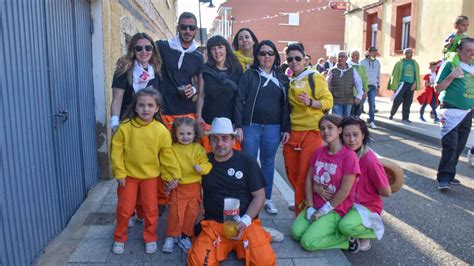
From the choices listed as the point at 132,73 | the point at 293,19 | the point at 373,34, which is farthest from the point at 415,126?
the point at 293,19

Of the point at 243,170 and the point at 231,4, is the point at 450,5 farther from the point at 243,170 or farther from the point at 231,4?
the point at 231,4

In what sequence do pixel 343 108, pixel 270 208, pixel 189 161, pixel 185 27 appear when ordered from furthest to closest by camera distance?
pixel 343 108 → pixel 270 208 → pixel 185 27 → pixel 189 161

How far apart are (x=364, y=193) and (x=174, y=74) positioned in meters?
2.15

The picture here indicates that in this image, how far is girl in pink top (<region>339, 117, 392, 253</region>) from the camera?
3572 mm

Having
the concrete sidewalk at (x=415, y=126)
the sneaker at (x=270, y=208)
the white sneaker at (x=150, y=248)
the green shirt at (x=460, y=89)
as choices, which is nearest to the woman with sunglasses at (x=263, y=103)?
the sneaker at (x=270, y=208)

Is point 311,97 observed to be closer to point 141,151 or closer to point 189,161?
point 189,161

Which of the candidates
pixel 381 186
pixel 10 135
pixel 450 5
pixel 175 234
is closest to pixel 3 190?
pixel 10 135

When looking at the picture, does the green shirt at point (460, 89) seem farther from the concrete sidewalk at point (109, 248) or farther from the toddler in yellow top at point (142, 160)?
the toddler in yellow top at point (142, 160)

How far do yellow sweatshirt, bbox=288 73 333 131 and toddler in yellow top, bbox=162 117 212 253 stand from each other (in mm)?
1128

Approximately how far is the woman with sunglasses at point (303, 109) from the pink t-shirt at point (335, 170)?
0.83ft

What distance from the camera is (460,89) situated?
5.09 metres

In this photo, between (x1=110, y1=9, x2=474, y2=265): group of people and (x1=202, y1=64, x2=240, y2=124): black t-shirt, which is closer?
(x1=110, y1=9, x2=474, y2=265): group of people

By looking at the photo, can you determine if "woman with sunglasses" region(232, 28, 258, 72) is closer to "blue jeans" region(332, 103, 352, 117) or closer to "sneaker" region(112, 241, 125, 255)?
"sneaker" region(112, 241, 125, 255)

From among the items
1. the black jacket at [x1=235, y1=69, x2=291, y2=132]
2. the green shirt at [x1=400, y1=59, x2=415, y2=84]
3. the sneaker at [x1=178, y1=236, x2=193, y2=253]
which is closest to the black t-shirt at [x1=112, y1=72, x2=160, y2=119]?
the black jacket at [x1=235, y1=69, x2=291, y2=132]
